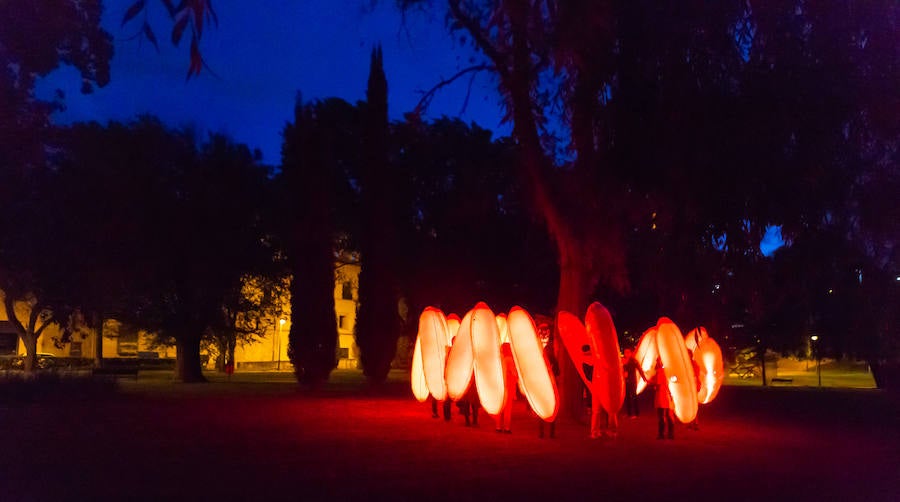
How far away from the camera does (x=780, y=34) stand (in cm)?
1595

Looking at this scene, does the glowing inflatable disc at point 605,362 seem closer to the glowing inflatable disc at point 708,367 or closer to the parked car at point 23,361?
the glowing inflatable disc at point 708,367

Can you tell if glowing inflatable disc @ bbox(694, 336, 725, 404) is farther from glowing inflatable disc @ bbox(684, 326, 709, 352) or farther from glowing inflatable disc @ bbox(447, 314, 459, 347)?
glowing inflatable disc @ bbox(447, 314, 459, 347)

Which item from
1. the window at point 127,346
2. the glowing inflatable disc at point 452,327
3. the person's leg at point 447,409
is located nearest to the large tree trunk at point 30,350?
the window at point 127,346

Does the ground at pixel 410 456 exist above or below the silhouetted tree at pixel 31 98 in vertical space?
below

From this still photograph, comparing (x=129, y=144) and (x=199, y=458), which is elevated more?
(x=129, y=144)

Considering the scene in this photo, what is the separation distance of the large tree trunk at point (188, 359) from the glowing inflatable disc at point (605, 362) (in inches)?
1097

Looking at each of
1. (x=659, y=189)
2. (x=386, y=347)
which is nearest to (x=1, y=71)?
(x=659, y=189)

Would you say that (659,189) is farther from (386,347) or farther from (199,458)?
(386,347)

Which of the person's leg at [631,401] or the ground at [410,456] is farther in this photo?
the person's leg at [631,401]

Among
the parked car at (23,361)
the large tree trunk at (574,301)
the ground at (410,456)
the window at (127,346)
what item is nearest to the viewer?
the ground at (410,456)

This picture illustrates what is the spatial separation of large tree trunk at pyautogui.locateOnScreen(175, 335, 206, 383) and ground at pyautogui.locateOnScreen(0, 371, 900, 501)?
1664 cm

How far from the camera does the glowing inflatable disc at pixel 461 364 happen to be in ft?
63.2

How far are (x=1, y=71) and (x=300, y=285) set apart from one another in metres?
18.3

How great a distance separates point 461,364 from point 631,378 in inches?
192
